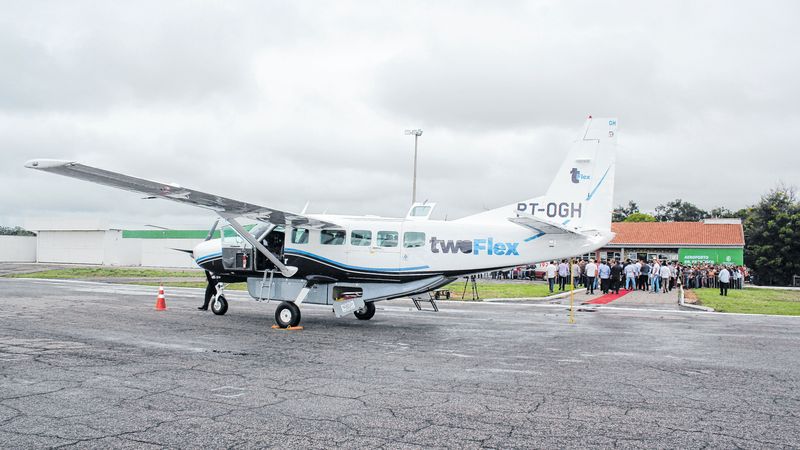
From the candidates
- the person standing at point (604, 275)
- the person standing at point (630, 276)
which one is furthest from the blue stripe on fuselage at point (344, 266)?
the person standing at point (630, 276)

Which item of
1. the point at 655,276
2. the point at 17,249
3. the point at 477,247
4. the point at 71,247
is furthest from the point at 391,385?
the point at 17,249

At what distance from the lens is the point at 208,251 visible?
57.1ft

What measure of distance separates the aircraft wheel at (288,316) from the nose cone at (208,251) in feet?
9.94

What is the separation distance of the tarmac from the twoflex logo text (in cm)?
200

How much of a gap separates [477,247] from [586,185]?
3.24 metres

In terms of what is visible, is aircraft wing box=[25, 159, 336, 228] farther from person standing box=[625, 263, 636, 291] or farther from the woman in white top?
person standing box=[625, 263, 636, 291]

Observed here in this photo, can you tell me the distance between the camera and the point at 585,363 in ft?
34.8

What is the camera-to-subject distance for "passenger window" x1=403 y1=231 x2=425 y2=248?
15680 mm

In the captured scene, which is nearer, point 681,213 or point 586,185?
point 586,185

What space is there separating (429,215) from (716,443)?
35.0 ft

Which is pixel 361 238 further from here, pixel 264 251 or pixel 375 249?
pixel 264 251

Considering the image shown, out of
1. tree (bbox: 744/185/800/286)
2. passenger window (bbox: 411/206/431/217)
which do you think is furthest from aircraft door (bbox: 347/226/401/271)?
tree (bbox: 744/185/800/286)

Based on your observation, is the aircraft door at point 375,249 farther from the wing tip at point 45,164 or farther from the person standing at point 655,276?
the person standing at point 655,276

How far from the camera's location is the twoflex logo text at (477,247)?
1534cm
